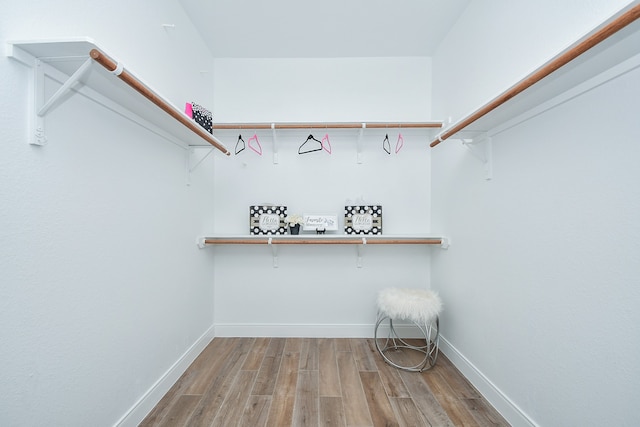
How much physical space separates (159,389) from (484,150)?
7.71 ft

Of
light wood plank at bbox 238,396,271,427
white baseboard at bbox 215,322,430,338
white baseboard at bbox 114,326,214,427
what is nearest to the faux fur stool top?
white baseboard at bbox 215,322,430,338

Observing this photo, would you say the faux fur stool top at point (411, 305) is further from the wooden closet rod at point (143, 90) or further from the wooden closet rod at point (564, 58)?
the wooden closet rod at point (143, 90)

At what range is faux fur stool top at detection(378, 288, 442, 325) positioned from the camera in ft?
6.29

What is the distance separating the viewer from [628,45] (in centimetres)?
88

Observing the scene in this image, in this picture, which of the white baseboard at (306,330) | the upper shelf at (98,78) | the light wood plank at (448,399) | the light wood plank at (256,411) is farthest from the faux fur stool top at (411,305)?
the upper shelf at (98,78)

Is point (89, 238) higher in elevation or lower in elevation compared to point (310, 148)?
lower

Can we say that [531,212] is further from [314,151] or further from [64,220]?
[64,220]

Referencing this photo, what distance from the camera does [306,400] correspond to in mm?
1654

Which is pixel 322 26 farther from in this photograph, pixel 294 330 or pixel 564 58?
pixel 294 330

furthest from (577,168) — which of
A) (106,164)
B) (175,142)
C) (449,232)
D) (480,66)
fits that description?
(175,142)

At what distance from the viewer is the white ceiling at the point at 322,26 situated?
1913mm

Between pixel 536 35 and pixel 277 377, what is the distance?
233 centimetres

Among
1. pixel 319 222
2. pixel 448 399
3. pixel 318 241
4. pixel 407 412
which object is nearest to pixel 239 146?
pixel 319 222

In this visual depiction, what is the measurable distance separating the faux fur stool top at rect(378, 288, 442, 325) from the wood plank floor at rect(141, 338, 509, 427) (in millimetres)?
382
